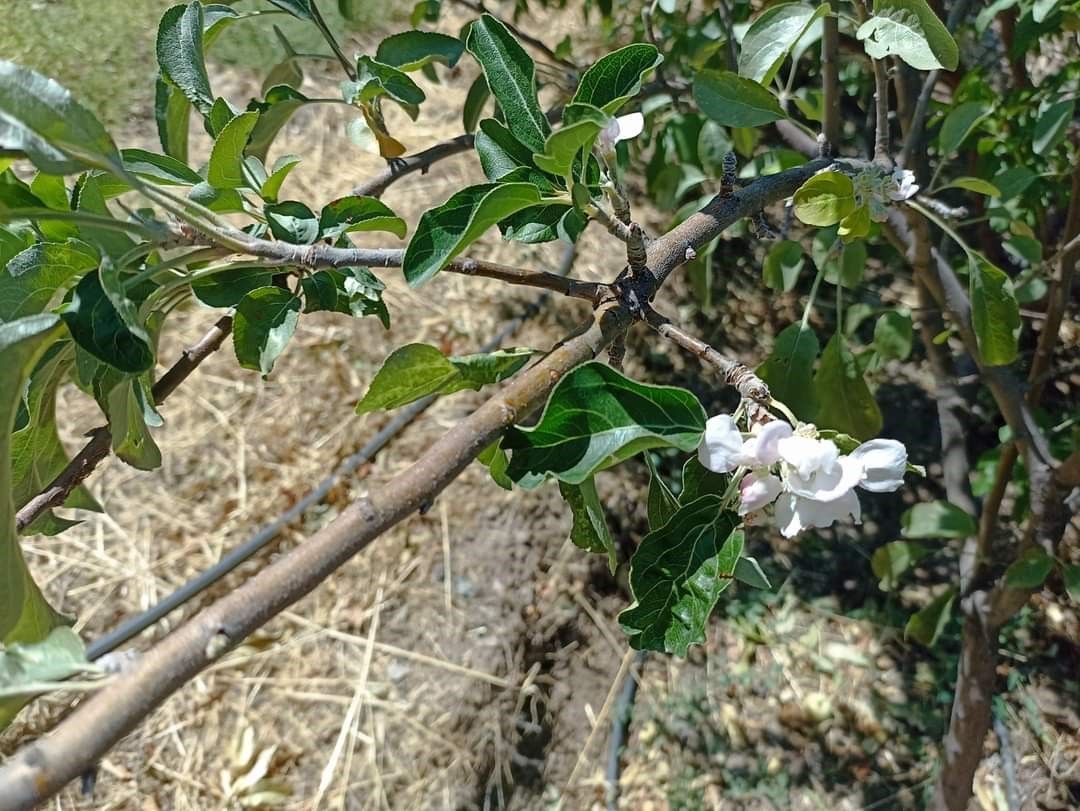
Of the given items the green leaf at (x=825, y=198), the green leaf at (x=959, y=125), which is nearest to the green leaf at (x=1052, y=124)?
the green leaf at (x=959, y=125)

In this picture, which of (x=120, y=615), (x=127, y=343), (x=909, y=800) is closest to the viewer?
(x=127, y=343)

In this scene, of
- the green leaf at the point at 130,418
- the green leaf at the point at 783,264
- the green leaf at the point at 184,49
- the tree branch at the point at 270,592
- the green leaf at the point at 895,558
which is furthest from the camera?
the green leaf at the point at 895,558

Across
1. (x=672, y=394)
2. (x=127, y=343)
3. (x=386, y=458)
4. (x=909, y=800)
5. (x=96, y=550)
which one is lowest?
(x=909, y=800)

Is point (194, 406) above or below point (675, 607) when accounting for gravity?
below

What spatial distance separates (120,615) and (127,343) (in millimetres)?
1435

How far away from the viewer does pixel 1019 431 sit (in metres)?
1.04

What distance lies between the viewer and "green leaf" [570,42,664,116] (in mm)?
516

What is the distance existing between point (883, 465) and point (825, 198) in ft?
0.70

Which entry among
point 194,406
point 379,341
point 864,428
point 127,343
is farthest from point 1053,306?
point 194,406

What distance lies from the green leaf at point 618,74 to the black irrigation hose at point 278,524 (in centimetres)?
90

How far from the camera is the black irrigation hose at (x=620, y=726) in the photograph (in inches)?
60.1

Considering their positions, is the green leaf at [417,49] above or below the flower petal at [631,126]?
above

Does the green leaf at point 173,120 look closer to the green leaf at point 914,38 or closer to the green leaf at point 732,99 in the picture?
the green leaf at point 732,99

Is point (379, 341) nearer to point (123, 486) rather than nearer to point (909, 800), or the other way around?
point (123, 486)
